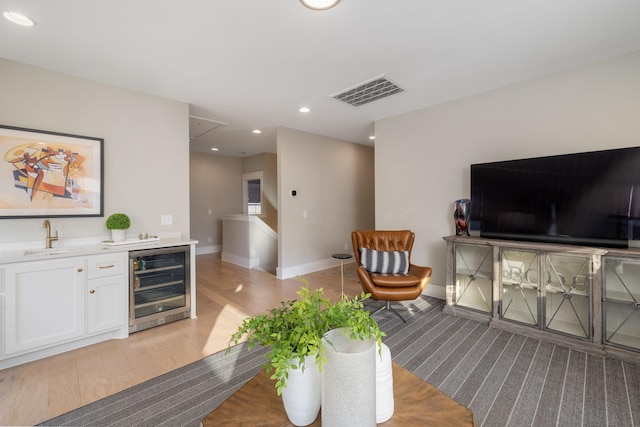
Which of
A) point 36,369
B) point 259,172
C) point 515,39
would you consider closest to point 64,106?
point 36,369

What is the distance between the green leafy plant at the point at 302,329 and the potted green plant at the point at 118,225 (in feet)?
7.94

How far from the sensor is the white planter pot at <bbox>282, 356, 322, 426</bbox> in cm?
97

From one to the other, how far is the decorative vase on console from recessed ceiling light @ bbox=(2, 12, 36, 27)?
411cm

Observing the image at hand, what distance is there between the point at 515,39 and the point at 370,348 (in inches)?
105

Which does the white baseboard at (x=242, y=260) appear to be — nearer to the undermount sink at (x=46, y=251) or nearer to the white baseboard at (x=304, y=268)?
the white baseboard at (x=304, y=268)

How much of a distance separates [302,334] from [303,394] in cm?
20

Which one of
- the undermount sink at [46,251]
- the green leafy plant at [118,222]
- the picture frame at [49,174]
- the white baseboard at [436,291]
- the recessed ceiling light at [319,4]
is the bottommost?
the white baseboard at [436,291]

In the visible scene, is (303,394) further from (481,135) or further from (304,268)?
(304,268)

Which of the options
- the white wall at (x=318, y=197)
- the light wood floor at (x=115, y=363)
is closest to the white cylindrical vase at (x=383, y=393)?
the light wood floor at (x=115, y=363)

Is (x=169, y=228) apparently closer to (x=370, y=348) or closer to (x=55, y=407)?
(x=55, y=407)

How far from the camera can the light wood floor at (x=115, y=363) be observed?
5.78 feet

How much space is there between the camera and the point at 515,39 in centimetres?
222

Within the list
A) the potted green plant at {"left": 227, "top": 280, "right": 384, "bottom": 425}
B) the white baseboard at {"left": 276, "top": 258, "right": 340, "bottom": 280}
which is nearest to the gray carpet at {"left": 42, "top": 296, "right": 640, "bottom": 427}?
the potted green plant at {"left": 227, "top": 280, "right": 384, "bottom": 425}

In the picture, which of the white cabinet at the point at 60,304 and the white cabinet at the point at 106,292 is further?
the white cabinet at the point at 106,292
